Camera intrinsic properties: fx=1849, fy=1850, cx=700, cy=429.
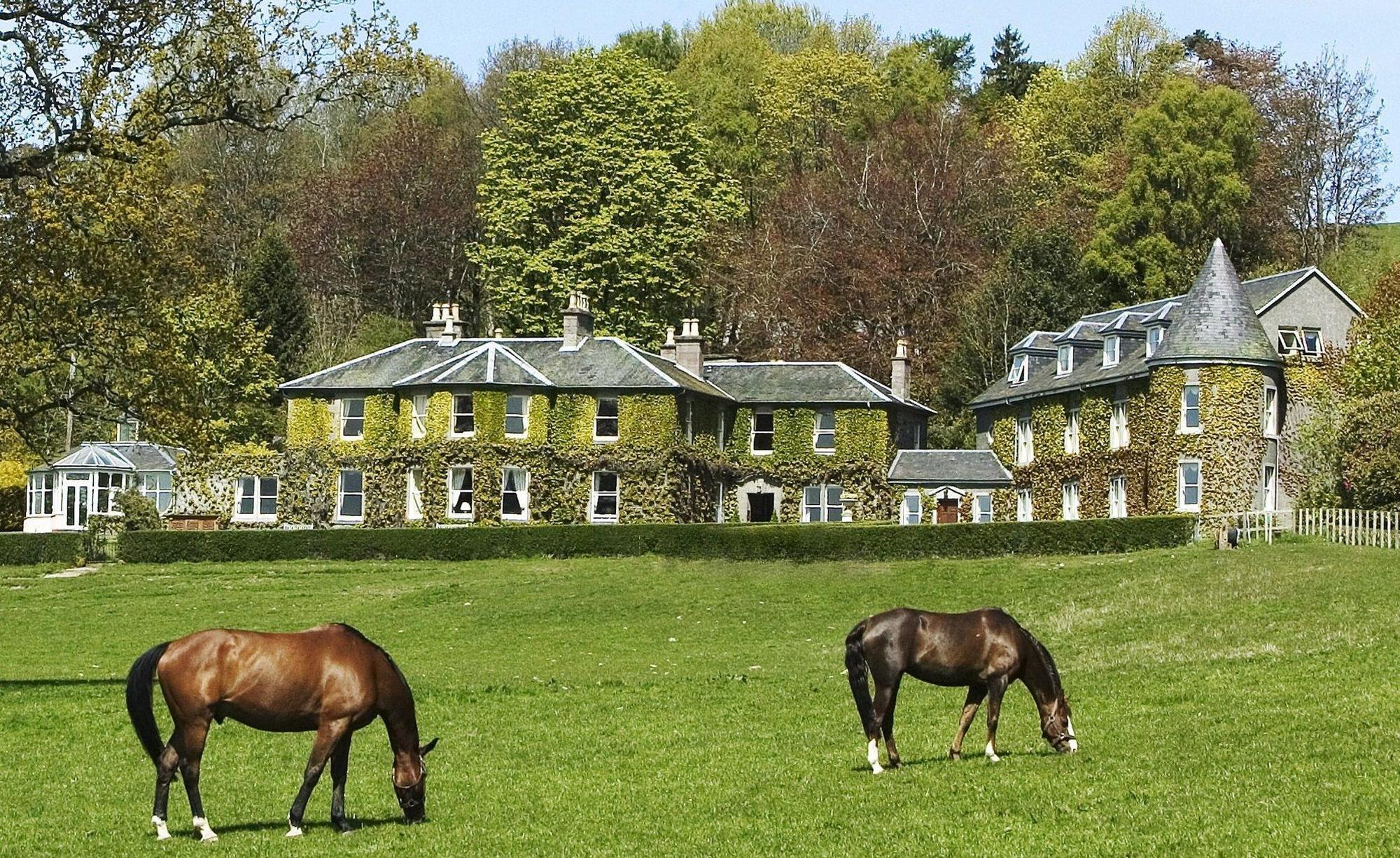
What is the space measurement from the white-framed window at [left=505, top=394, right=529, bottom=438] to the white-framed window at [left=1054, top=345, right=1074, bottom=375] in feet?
64.2

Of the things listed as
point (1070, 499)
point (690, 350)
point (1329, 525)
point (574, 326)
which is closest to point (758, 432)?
point (690, 350)

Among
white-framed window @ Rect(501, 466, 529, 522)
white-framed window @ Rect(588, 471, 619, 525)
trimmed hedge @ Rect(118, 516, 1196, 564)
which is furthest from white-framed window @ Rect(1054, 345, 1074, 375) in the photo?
white-framed window @ Rect(501, 466, 529, 522)

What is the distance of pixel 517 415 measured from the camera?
2598 inches

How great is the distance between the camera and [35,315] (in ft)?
98.3

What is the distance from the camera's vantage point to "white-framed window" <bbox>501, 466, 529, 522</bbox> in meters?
65.3

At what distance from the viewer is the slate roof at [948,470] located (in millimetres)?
69625

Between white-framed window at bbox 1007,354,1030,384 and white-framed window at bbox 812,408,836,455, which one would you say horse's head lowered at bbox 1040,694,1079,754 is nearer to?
white-framed window at bbox 812,408,836,455

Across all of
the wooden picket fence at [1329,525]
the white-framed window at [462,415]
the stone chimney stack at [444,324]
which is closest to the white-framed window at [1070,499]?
the wooden picket fence at [1329,525]

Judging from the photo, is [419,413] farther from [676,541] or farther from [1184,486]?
[1184,486]

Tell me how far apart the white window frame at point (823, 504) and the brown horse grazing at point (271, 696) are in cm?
5453

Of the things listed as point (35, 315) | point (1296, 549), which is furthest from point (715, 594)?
point (35, 315)

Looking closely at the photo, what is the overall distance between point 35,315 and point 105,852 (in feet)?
53.9

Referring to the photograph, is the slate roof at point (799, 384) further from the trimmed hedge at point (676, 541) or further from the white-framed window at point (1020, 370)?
the trimmed hedge at point (676, 541)

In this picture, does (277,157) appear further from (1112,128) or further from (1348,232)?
(1348,232)
